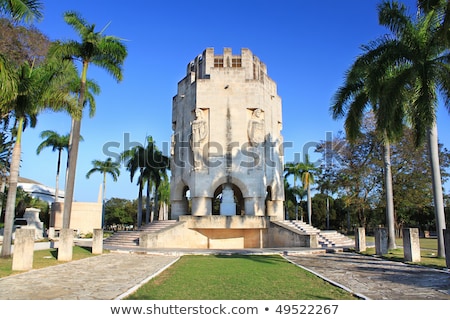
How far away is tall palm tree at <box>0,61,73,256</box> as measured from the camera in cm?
1439

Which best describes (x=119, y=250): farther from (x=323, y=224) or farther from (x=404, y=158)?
(x=323, y=224)

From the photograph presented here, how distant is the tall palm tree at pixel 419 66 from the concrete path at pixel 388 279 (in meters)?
4.42

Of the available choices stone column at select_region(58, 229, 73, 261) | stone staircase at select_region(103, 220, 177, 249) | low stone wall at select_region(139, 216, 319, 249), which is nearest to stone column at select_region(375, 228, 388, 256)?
low stone wall at select_region(139, 216, 319, 249)

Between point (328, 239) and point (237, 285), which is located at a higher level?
point (328, 239)

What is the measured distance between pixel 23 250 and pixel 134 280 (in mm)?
4438

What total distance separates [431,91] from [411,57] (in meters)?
2.04

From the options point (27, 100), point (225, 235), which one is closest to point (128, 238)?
point (225, 235)

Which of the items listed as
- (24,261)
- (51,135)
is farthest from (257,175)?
(51,135)

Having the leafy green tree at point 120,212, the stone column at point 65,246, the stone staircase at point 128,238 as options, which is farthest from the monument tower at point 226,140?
the leafy green tree at point 120,212

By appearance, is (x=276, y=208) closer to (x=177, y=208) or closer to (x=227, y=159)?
(x=227, y=159)

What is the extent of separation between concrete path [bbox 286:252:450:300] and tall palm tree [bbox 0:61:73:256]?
12464 millimetres

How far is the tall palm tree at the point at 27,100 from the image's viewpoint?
47.2ft

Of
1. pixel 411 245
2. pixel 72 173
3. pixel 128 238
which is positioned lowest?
pixel 128 238

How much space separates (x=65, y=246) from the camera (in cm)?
1462
